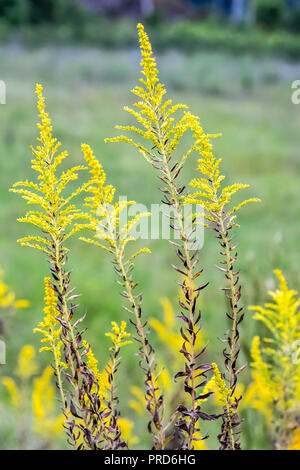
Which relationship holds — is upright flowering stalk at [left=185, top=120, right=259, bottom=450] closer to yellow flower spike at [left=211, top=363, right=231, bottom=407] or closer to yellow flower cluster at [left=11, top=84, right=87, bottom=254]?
yellow flower spike at [left=211, top=363, right=231, bottom=407]

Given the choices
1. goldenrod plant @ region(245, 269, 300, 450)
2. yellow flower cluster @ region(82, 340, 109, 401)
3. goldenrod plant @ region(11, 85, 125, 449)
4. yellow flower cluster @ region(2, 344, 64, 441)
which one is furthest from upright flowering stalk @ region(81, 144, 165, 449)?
yellow flower cluster @ region(2, 344, 64, 441)

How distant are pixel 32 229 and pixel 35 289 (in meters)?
1.37

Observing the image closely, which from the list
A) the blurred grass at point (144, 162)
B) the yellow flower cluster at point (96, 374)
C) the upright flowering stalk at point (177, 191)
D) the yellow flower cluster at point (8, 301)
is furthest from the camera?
the blurred grass at point (144, 162)

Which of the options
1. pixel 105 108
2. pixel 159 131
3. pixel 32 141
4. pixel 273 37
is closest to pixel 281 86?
pixel 273 37

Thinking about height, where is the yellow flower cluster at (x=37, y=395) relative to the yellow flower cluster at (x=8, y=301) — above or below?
below

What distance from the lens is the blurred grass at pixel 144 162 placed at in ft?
17.7

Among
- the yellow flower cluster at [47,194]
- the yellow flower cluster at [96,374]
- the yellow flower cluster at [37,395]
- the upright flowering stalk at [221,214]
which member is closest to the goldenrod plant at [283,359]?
the upright flowering stalk at [221,214]

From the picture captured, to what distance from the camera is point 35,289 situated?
241 inches

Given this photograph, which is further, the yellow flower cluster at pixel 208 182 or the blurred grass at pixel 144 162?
the blurred grass at pixel 144 162

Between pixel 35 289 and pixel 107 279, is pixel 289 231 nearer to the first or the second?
pixel 107 279

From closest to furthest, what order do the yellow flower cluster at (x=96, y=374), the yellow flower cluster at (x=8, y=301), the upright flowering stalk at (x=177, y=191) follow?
the upright flowering stalk at (x=177, y=191) < the yellow flower cluster at (x=96, y=374) < the yellow flower cluster at (x=8, y=301)

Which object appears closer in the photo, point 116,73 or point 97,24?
point 116,73

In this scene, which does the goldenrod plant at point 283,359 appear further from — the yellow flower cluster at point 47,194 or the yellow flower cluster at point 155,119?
the yellow flower cluster at point 47,194

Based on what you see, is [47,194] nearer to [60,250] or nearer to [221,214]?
[60,250]
